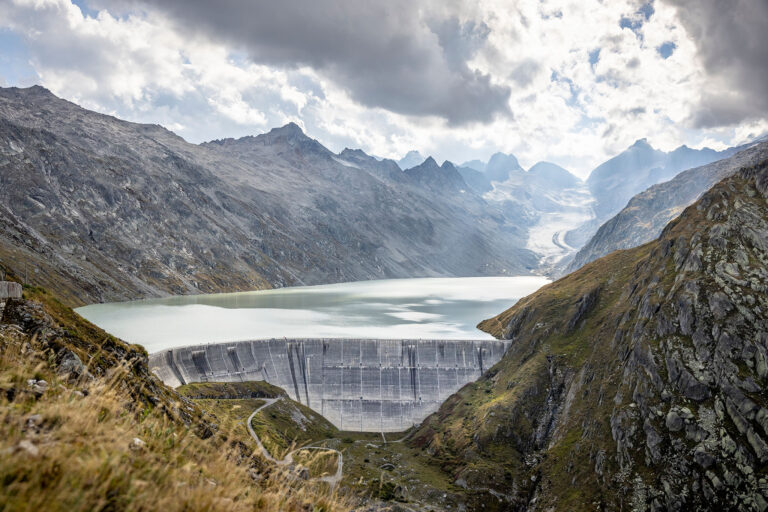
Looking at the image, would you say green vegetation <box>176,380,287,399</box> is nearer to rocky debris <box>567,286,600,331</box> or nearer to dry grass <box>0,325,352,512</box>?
rocky debris <box>567,286,600,331</box>

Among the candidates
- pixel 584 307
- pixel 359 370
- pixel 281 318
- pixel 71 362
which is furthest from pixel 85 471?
pixel 281 318

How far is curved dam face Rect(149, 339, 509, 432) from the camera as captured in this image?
73.6m

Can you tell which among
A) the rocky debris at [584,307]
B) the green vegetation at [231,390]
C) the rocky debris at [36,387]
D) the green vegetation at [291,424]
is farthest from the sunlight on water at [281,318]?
the rocky debris at [36,387]

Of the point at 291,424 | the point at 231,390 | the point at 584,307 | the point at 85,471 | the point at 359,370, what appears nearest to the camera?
the point at 85,471

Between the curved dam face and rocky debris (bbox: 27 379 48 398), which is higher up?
rocky debris (bbox: 27 379 48 398)

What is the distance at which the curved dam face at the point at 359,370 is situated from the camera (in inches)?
2896

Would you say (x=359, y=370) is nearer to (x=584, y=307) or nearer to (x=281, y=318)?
(x=584, y=307)

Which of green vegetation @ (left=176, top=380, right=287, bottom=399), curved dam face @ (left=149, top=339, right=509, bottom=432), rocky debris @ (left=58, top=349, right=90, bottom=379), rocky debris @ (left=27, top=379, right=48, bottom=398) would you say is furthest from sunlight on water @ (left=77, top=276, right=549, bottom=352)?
rocky debris @ (left=27, top=379, right=48, bottom=398)

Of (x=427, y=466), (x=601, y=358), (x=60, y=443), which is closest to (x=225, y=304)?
(x=427, y=466)

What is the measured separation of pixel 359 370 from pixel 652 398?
153 ft

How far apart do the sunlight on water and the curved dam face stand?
1159cm

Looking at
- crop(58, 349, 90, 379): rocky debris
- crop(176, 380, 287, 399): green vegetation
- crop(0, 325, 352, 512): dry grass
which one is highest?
crop(0, 325, 352, 512): dry grass

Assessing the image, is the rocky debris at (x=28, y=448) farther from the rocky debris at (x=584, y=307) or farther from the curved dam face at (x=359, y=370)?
the rocky debris at (x=584, y=307)

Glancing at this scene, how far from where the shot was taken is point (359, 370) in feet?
257
